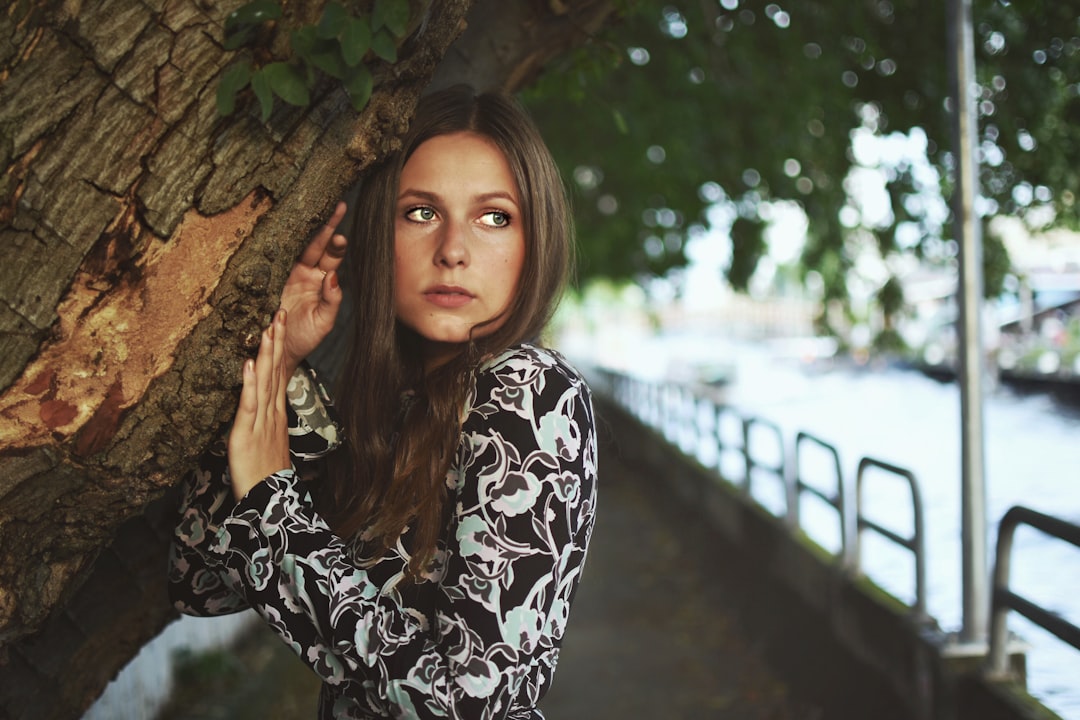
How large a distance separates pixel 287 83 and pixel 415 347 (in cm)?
63

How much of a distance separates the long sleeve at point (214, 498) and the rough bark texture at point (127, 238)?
167 mm

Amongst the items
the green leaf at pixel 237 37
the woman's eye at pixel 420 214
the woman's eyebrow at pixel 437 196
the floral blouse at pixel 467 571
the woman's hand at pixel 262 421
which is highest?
the green leaf at pixel 237 37

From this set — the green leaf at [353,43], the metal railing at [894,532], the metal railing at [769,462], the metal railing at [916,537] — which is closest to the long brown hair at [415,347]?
the green leaf at [353,43]

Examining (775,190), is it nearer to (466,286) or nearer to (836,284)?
(836,284)

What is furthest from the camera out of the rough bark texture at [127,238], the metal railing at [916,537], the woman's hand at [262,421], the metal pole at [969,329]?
the metal railing at [916,537]

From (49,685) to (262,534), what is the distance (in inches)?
34.0

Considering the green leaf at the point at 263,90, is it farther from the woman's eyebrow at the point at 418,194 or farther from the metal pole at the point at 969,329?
the metal pole at the point at 969,329

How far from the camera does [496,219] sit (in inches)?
78.3

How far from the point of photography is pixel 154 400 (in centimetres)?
176

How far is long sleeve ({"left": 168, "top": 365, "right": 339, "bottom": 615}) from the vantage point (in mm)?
2012

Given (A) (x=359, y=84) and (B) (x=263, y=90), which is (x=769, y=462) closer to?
(A) (x=359, y=84)

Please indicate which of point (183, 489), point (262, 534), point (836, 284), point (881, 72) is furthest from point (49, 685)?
point (836, 284)

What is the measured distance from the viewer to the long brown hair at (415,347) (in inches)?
74.3

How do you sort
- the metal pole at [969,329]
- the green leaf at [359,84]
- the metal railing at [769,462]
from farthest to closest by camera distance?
the metal railing at [769,462], the metal pole at [969,329], the green leaf at [359,84]
